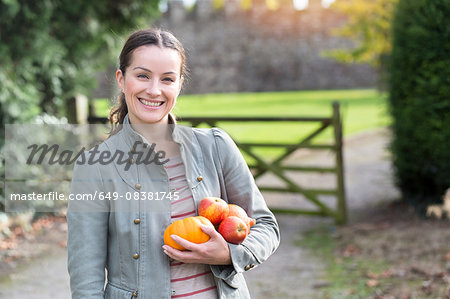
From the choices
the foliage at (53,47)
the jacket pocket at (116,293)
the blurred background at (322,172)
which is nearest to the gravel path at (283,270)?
the blurred background at (322,172)

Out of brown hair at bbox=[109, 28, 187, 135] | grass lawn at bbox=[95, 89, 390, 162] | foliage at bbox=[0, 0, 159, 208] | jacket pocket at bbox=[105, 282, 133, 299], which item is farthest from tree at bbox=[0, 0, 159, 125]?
jacket pocket at bbox=[105, 282, 133, 299]

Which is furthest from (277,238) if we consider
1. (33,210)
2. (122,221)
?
(33,210)

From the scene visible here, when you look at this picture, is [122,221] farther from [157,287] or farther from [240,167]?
[240,167]

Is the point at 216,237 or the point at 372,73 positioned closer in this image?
the point at 216,237

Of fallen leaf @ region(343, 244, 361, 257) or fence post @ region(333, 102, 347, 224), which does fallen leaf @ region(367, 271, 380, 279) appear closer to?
fallen leaf @ region(343, 244, 361, 257)

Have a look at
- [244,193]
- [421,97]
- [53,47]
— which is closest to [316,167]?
[421,97]

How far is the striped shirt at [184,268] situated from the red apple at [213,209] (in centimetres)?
7

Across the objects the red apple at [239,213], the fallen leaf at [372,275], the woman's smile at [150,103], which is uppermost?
the woman's smile at [150,103]

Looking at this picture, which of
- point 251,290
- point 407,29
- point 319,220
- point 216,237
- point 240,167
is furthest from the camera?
point 319,220

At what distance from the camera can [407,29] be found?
5.75m

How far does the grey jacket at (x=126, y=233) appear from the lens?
1.61 metres

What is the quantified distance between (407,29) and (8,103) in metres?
4.38

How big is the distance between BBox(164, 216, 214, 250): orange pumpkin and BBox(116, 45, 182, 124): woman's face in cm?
36

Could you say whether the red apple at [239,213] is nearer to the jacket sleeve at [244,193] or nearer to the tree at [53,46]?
the jacket sleeve at [244,193]
